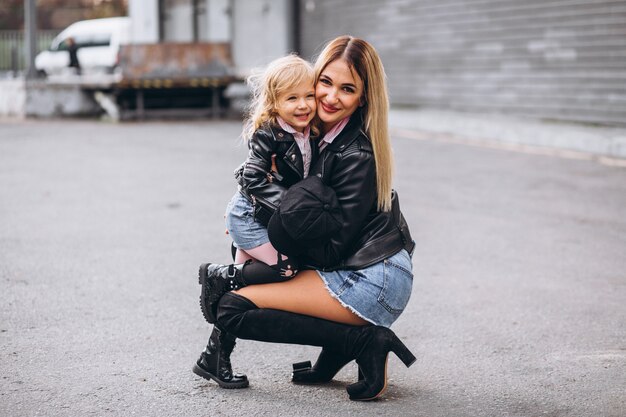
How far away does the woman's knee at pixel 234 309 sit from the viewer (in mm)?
3895

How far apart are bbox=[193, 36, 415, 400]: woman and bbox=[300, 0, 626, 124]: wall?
9.76 meters

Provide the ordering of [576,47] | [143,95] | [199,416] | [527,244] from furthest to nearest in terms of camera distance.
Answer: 1. [143,95]
2. [576,47]
3. [527,244]
4. [199,416]

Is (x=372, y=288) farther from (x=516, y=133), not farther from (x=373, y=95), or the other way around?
(x=516, y=133)

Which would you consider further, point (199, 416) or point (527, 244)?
point (527, 244)

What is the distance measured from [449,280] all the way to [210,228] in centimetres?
247

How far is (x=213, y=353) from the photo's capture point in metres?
4.04

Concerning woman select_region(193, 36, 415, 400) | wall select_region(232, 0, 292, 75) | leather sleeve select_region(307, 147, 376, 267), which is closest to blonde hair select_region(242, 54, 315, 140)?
woman select_region(193, 36, 415, 400)

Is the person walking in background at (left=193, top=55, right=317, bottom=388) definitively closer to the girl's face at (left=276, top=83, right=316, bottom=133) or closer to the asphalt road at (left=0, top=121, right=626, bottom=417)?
the girl's face at (left=276, top=83, right=316, bottom=133)

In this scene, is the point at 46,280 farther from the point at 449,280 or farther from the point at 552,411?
the point at 552,411

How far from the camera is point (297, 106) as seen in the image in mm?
3816

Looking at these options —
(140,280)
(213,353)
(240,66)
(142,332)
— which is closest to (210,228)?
(140,280)

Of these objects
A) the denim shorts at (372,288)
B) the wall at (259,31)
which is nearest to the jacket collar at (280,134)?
the denim shorts at (372,288)

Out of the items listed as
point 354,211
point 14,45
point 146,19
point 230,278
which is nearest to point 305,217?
point 354,211

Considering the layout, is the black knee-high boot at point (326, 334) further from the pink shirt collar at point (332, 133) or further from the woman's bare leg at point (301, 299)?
the pink shirt collar at point (332, 133)
